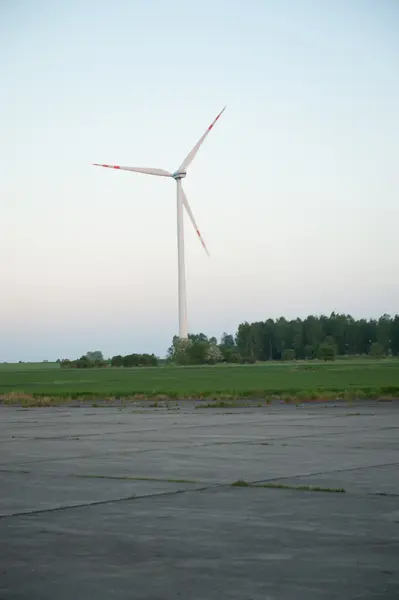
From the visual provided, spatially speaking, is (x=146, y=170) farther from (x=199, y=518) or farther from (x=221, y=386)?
(x=199, y=518)

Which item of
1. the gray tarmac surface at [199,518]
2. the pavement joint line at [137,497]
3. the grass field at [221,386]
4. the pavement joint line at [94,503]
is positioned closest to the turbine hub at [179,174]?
Result: the grass field at [221,386]

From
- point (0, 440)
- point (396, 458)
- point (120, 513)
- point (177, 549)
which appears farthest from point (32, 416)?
point (177, 549)

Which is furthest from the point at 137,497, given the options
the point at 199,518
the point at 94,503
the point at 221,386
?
the point at 221,386

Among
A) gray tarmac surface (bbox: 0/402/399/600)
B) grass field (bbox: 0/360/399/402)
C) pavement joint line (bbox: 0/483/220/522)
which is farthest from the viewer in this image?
grass field (bbox: 0/360/399/402)

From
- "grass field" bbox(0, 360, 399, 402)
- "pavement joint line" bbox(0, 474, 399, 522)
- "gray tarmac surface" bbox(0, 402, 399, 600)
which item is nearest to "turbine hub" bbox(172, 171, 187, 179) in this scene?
"grass field" bbox(0, 360, 399, 402)

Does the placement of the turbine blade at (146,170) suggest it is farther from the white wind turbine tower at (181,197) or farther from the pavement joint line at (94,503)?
the pavement joint line at (94,503)

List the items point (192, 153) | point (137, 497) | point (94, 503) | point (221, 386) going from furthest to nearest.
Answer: point (192, 153) → point (221, 386) → point (137, 497) → point (94, 503)

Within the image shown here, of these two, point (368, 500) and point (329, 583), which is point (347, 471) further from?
point (329, 583)

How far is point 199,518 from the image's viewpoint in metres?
11.3

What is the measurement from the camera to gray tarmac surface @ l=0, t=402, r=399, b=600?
26.5 ft

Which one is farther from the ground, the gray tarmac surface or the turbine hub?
the turbine hub

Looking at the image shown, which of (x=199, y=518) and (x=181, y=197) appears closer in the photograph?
(x=199, y=518)

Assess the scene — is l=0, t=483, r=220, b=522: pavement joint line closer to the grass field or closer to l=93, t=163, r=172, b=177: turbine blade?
the grass field

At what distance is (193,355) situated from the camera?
183500 millimetres
